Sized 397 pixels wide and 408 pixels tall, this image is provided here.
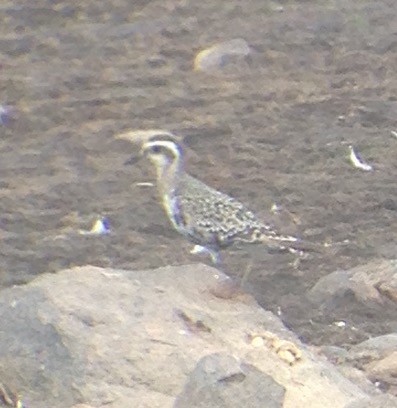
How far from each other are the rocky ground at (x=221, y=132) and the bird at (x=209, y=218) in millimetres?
377

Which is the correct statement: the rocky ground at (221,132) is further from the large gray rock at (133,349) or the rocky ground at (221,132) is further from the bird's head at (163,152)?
the large gray rock at (133,349)

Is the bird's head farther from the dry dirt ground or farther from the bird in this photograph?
the dry dirt ground

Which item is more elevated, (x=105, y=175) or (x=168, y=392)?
(x=168, y=392)

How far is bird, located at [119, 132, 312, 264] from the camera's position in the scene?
734 centimetres

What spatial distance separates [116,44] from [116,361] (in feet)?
19.9

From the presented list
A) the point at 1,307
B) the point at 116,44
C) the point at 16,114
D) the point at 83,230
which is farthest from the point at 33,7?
the point at 1,307

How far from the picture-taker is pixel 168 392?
527cm

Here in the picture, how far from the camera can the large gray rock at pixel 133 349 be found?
5.24 meters

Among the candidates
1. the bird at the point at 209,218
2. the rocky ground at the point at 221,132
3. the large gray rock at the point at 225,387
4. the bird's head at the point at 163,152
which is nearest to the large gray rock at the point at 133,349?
the large gray rock at the point at 225,387

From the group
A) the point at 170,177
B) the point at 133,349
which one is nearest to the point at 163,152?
the point at 170,177

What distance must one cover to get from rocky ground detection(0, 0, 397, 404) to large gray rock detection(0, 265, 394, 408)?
4.72 ft

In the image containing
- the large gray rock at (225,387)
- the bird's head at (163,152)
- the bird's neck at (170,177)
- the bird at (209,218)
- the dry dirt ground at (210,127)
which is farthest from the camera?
the dry dirt ground at (210,127)

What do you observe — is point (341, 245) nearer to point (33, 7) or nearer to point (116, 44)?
point (116, 44)

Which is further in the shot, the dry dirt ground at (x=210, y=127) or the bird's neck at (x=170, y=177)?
the dry dirt ground at (x=210, y=127)
